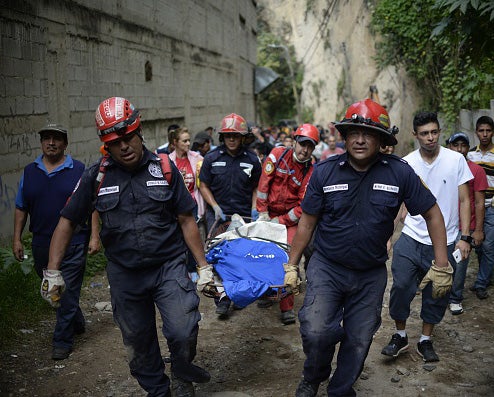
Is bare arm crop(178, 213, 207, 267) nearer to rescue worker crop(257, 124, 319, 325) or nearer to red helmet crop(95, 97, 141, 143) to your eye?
red helmet crop(95, 97, 141, 143)

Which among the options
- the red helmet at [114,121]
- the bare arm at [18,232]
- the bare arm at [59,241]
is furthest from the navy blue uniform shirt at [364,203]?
the bare arm at [18,232]

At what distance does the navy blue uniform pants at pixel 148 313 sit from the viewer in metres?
3.64

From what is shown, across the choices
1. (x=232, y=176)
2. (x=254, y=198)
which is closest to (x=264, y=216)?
(x=254, y=198)

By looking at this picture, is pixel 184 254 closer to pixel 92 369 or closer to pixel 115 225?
pixel 115 225

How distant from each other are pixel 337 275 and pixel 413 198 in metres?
0.73

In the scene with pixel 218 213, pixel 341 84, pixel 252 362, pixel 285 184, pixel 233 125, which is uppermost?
pixel 341 84

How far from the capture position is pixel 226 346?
16.9 feet

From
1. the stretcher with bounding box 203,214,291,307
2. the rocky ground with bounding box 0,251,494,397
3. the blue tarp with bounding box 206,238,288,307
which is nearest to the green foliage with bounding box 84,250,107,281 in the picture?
the rocky ground with bounding box 0,251,494,397

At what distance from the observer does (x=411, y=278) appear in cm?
459

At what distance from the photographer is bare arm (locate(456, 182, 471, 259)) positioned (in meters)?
4.65

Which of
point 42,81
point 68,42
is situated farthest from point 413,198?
point 68,42

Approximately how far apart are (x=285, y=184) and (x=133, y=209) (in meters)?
2.68

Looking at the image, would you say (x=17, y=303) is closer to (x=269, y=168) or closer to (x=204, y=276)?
(x=204, y=276)

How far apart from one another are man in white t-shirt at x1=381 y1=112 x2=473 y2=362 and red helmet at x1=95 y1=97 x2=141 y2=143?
2444 mm
